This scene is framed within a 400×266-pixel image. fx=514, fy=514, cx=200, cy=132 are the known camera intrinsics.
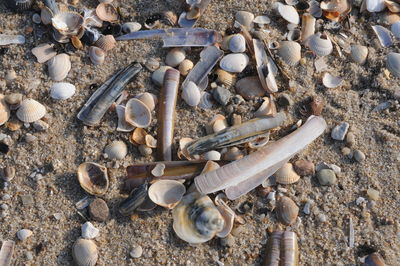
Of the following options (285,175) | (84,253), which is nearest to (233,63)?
(285,175)

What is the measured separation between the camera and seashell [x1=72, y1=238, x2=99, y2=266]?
2.84m

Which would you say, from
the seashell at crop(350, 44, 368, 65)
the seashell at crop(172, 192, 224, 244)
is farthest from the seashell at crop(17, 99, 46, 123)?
the seashell at crop(350, 44, 368, 65)

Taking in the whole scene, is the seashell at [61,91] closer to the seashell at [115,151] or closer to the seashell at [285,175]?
the seashell at [115,151]

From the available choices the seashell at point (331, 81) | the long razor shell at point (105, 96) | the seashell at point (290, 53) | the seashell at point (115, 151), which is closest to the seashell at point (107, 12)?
the long razor shell at point (105, 96)

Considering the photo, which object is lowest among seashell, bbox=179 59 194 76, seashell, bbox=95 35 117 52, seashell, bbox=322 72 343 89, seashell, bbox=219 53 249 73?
seashell, bbox=322 72 343 89

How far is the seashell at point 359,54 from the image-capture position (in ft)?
11.3

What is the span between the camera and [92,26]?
11.1 ft

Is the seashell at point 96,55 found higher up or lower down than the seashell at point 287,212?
higher up

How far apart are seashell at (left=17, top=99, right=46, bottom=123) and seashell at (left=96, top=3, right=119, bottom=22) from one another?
2.48 feet

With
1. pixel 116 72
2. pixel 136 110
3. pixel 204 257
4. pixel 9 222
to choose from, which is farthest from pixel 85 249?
pixel 116 72

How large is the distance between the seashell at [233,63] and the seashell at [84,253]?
4.49 feet

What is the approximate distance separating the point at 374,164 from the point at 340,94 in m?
0.50

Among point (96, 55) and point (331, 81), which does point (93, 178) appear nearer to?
point (96, 55)

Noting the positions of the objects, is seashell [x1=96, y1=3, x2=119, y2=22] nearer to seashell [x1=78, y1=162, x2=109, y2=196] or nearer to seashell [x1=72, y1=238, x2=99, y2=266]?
seashell [x1=78, y1=162, x2=109, y2=196]
